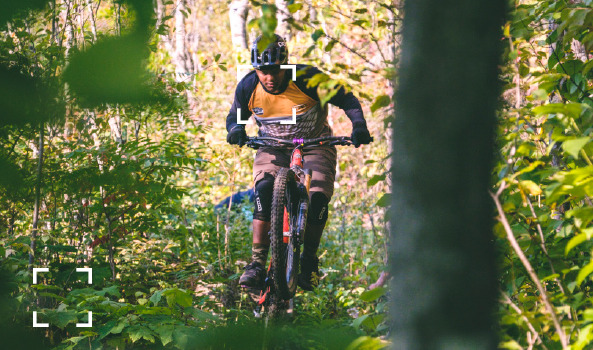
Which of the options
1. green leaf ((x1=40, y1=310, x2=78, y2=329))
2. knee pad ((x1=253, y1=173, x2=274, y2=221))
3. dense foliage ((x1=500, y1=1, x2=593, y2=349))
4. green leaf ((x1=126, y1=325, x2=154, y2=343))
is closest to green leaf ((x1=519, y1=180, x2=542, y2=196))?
dense foliage ((x1=500, y1=1, x2=593, y2=349))

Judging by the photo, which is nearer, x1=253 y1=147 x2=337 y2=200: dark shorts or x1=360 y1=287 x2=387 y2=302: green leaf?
x1=360 y1=287 x2=387 y2=302: green leaf

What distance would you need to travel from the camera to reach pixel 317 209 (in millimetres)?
4352

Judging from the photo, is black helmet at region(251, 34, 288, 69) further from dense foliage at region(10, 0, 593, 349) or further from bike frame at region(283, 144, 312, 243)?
dense foliage at region(10, 0, 593, 349)

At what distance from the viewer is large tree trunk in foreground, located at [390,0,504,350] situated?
0.48 m

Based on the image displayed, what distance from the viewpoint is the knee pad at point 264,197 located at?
415cm

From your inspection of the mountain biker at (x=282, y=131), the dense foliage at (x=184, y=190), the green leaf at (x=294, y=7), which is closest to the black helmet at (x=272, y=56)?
the mountain biker at (x=282, y=131)

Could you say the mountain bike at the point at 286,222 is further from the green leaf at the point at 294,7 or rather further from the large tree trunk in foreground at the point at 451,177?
the large tree trunk in foreground at the point at 451,177

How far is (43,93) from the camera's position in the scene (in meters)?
0.70

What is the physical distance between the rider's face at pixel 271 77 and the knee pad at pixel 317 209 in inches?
33.0

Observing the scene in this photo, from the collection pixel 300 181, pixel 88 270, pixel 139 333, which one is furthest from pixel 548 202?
pixel 88 270

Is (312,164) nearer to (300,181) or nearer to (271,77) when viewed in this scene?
(300,181)

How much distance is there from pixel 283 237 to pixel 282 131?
919 mm

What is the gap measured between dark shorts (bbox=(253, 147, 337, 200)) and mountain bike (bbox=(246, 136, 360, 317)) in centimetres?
9

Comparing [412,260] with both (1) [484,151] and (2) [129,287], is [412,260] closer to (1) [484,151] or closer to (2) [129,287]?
(1) [484,151]
